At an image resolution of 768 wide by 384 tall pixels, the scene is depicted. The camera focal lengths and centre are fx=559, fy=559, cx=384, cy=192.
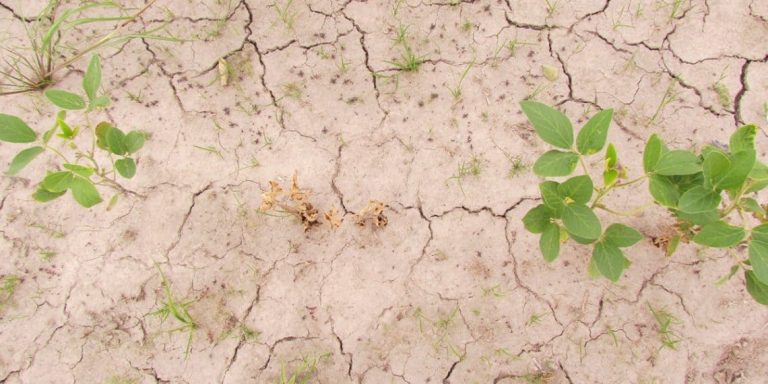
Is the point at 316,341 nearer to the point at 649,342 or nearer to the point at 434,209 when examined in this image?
the point at 434,209

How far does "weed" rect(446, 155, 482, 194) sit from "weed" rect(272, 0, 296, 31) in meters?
1.04

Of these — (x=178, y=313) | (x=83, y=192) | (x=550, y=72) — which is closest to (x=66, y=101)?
(x=83, y=192)

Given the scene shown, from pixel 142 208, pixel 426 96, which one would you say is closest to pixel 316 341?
pixel 142 208

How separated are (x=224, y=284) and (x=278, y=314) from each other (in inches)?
10.4

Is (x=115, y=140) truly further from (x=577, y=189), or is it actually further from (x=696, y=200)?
(x=696, y=200)

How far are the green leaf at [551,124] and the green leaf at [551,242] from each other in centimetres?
32

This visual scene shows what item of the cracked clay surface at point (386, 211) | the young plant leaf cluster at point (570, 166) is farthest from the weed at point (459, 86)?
the young plant leaf cluster at point (570, 166)

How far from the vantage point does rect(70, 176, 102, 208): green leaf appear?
1.99 metres

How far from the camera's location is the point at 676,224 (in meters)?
2.13

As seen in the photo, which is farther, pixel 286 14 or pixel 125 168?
pixel 286 14

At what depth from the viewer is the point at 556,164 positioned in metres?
1.78

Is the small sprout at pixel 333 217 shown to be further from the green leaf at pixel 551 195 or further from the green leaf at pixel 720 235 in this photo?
the green leaf at pixel 720 235

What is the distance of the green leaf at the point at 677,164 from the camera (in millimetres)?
1709

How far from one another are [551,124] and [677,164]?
1.31 feet
